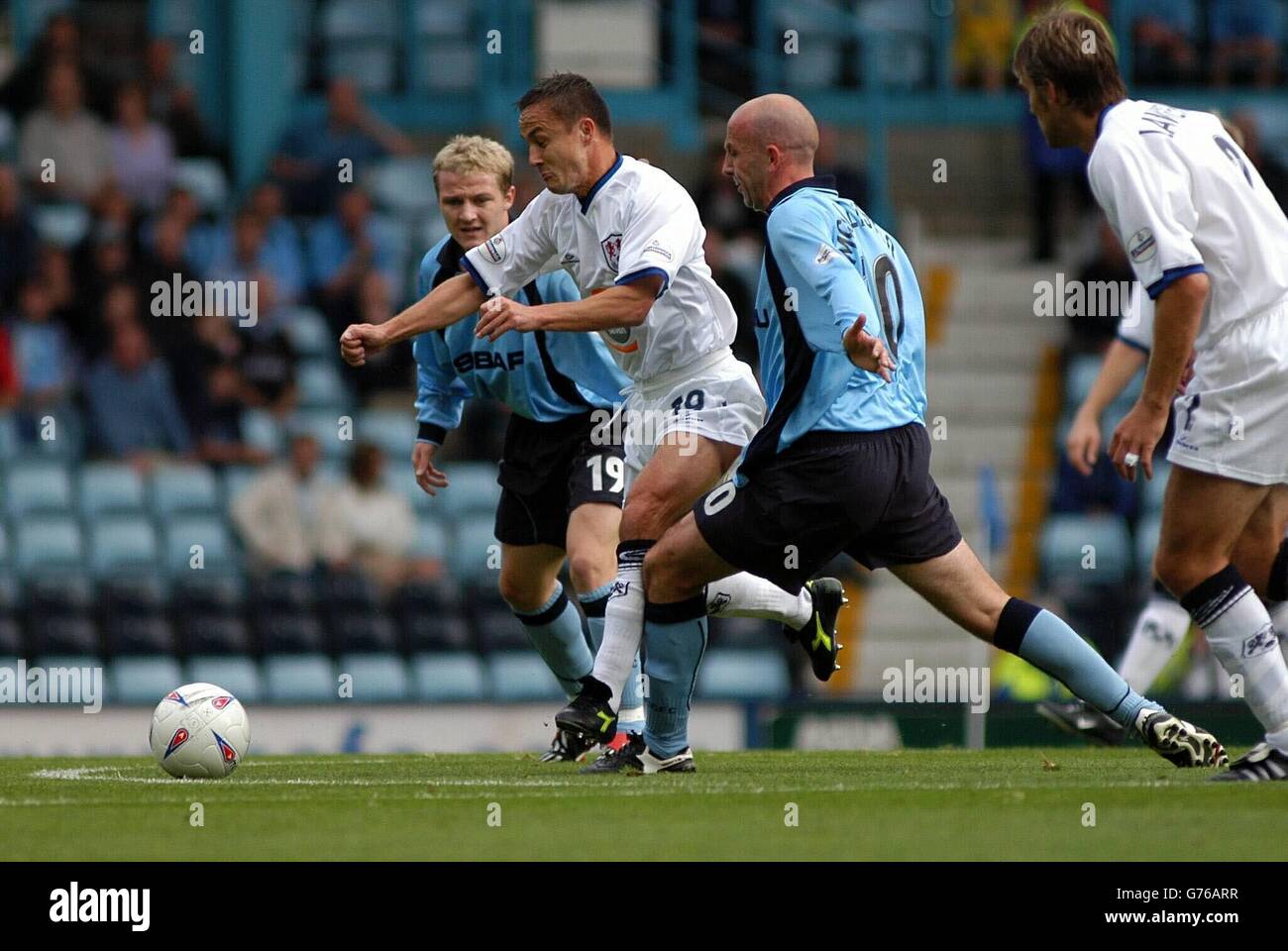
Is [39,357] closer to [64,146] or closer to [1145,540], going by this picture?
[64,146]

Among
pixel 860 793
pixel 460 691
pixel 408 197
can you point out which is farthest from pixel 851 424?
pixel 408 197

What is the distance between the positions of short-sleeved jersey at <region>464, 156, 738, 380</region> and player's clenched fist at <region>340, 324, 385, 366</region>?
534 mm

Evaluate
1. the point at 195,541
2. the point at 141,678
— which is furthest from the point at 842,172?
the point at 141,678

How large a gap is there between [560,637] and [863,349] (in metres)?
2.86

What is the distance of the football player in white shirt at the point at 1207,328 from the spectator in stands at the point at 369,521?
7.50m

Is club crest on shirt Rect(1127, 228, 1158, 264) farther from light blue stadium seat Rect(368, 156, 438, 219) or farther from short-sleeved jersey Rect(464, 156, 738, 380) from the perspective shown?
light blue stadium seat Rect(368, 156, 438, 219)

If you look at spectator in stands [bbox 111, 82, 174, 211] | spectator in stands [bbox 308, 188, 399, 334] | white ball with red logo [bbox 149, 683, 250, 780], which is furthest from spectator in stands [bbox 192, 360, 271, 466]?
white ball with red logo [bbox 149, 683, 250, 780]

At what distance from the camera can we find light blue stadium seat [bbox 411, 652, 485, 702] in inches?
501

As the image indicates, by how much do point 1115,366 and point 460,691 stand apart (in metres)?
5.85

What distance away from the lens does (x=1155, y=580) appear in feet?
27.3

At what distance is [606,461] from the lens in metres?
8.20

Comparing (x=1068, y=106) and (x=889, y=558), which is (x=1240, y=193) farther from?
(x=889, y=558)

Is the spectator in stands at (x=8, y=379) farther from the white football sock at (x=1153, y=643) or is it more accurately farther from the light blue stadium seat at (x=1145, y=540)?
the white football sock at (x=1153, y=643)
